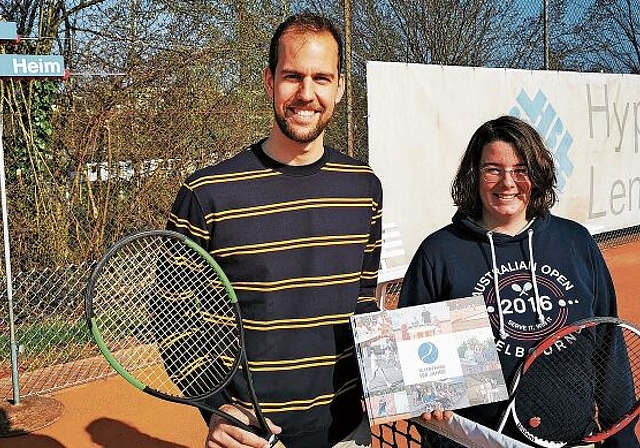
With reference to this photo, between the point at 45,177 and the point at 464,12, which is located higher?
the point at 464,12

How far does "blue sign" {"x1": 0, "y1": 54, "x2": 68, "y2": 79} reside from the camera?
364 centimetres

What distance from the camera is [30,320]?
501 cm

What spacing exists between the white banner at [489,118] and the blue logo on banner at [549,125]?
0.01 metres

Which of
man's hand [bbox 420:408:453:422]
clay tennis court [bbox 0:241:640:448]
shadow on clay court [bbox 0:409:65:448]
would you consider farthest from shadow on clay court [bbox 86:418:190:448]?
man's hand [bbox 420:408:453:422]

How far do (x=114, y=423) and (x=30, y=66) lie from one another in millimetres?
2136

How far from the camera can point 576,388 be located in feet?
6.08

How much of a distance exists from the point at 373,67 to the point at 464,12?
296 cm

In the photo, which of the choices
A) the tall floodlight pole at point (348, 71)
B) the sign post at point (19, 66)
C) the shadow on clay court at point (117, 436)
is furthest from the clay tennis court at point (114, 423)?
the tall floodlight pole at point (348, 71)

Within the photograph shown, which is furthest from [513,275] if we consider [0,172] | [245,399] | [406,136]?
[406,136]

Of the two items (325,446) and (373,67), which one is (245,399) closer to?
(325,446)

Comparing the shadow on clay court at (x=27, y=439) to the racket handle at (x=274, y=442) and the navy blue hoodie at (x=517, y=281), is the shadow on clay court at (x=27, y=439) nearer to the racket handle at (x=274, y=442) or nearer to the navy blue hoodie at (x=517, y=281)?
the racket handle at (x=274, y=442)

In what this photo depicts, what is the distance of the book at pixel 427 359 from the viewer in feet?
5.51

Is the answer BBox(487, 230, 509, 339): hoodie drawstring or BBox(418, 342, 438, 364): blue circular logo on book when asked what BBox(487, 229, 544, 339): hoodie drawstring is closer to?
BBox(487, 230, 509, 339): hoodie drawstring

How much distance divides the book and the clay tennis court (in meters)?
1.76
